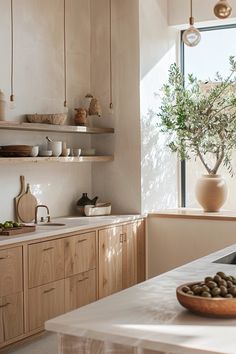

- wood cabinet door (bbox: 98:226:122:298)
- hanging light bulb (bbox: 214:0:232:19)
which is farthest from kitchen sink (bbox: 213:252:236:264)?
wood cabinet door (bbox: 98:226:122:298)

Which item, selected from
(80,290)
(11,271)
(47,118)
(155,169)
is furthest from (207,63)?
(11,271)

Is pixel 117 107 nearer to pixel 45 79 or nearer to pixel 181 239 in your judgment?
pixel 45 79

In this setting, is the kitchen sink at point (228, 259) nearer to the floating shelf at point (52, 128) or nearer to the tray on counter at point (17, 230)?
the tray on counter at point (17, 230)

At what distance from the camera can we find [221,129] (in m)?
5.98

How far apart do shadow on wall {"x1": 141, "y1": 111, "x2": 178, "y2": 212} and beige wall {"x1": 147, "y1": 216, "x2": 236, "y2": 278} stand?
0.29m

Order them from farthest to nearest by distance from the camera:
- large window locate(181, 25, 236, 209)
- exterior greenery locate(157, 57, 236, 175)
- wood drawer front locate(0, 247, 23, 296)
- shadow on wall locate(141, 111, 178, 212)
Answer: large window locate(181, 25, 236, 209)
shadow on wall locate(141, 111, 178, 212)
exterior greenery locate(157, 57, 236, 175)
wood drawer front locate(0, 247, 23, 296)

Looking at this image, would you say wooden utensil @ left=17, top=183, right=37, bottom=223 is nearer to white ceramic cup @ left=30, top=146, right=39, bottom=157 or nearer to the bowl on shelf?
white ceramic cup @ left=30, top=146, right=39, bottom=157

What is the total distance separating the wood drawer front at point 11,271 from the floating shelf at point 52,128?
3.52ft

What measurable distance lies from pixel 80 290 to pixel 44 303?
0.49m

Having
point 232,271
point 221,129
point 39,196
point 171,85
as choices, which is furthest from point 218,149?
point 232,271

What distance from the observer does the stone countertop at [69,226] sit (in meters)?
4.38

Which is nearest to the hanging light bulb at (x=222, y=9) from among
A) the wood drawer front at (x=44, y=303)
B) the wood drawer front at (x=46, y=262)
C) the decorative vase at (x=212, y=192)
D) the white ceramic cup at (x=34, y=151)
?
the wood drawer front at (x=46, y=262)

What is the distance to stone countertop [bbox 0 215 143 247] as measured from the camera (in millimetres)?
4379

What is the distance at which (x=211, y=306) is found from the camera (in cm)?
214
